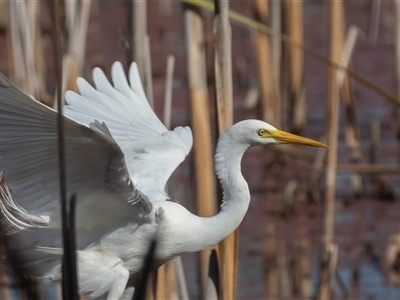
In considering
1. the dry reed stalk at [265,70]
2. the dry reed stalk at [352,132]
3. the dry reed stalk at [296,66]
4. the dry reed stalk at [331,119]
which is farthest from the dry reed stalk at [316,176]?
the dry reed stalk at [331,119]

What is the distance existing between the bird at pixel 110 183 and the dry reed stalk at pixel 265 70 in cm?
173

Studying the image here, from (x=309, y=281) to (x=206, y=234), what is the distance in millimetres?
1423

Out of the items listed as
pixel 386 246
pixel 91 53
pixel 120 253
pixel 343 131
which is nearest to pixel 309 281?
pixel 386 246

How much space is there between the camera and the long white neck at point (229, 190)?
7.30 ft

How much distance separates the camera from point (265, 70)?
4.50 meters

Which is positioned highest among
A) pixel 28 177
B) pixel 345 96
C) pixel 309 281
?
pixel 345 96

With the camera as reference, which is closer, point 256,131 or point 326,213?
point 256,131

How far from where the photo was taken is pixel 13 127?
1.87m

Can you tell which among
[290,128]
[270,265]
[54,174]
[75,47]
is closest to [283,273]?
[270,265]

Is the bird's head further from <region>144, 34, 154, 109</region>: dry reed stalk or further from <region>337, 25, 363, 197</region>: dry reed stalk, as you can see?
<region>337, 25, 363, 197</region>: dry reed stalk

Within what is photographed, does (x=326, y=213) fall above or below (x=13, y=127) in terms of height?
below

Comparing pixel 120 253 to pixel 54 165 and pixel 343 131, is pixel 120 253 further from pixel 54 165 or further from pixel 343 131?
pixel 343 131

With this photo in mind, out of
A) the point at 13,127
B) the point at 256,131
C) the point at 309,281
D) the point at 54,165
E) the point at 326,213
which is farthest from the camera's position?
the point at 309,281

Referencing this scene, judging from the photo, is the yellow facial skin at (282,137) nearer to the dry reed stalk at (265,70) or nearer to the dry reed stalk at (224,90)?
the dry reed stalk at (224,90)
